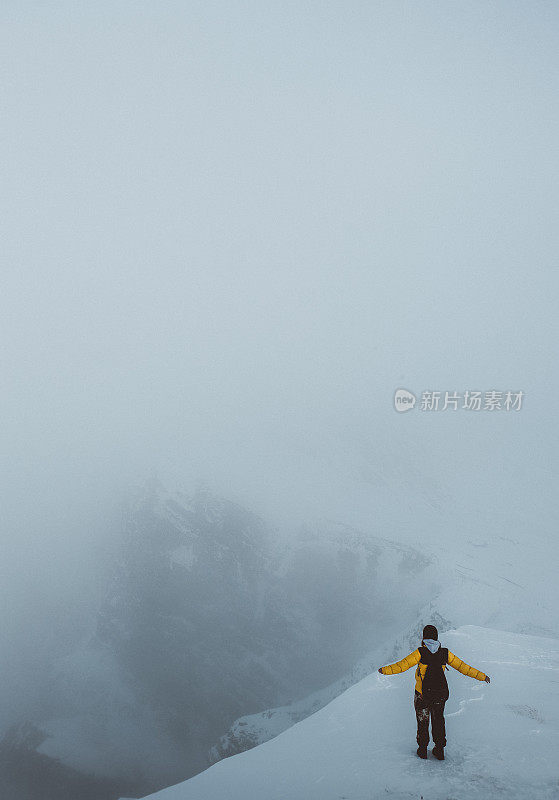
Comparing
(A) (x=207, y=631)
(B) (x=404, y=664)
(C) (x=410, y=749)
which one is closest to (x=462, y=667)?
(B) (x=404, y=664)

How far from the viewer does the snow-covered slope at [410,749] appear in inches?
321

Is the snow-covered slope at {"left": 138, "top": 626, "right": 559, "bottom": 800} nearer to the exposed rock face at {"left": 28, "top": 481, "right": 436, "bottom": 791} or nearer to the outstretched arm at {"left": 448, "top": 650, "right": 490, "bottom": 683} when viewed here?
the outstretched arm at {"left": 448, "top": 650, "right": 490, "bottom": 683}

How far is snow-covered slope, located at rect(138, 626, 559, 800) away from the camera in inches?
321

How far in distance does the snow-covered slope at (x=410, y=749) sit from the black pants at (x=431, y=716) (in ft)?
1.35

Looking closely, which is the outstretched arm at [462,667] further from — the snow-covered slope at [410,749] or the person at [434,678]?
the snow-covered slope at [410,749]
